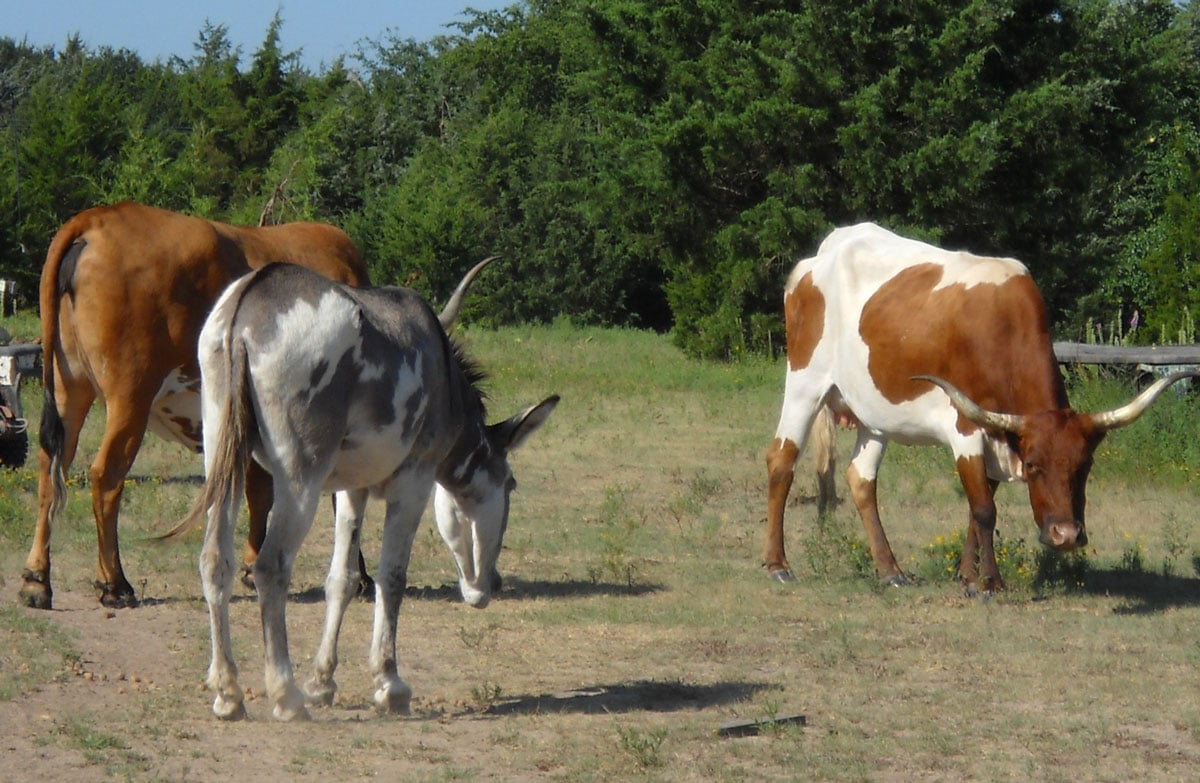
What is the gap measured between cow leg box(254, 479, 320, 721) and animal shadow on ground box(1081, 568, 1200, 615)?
5.23 metres

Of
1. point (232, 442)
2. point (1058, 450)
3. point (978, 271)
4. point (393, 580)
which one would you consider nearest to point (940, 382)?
point (1058, 450)

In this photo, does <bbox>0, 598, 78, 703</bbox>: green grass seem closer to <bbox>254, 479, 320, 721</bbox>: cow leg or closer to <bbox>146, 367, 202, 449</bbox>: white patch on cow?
<bbox>254, 479, 320, 721</bbox>: cow leg

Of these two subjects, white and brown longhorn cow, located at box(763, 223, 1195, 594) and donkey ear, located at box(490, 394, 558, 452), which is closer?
donkey ear, located at box(490, 394, 558, 452)

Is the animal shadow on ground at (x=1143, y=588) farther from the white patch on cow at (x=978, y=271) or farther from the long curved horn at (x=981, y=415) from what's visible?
the white patch on cow at (x=978, y=271)

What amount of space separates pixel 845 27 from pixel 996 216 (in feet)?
12.6

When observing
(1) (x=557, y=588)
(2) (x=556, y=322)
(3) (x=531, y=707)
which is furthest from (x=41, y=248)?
(3) (x=531, y=707)

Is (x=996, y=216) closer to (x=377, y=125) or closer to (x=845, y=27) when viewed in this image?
(x=845, y=27)

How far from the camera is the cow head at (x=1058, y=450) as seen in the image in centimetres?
895

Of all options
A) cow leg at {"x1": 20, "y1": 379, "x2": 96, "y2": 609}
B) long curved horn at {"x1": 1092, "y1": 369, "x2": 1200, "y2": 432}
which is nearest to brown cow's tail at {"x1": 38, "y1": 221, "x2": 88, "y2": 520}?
cow leg at {"x1": 20, "y1": 379, "x2": 96, "y2": 609}

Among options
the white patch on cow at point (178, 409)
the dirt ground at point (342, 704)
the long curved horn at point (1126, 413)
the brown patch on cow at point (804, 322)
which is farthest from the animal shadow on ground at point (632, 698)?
the brown patch on cow at point (804, 322)

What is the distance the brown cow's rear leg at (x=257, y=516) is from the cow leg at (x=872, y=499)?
3.32m

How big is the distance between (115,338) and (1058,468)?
5.35 meters

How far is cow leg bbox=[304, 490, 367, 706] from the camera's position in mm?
6785

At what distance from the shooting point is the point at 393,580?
687 cm
